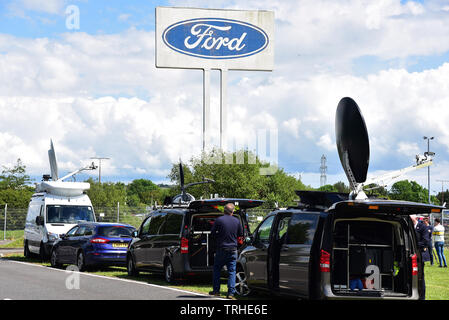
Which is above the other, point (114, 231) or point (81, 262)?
point (114, 231)

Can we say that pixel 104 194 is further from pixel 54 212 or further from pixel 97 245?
pixel 97 245

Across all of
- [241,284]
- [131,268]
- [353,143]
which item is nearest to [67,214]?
[131,268]

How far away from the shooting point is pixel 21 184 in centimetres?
7450

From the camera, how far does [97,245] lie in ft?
71.9

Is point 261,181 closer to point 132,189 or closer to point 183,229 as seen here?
point 183,229

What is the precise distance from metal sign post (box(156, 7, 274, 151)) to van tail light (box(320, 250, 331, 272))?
37999 mm

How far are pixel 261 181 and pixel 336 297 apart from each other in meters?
47.5

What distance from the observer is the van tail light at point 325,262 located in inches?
467

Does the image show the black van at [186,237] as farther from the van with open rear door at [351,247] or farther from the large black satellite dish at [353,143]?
the van with open rear door at [351,247]

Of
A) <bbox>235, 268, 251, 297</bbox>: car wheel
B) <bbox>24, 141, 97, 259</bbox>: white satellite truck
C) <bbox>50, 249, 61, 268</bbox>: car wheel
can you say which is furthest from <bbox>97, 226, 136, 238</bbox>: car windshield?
<bbox>235, 268, 251, 297</bbox>: car wheel

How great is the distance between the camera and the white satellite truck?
27.3m

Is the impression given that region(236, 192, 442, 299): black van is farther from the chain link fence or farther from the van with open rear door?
the chain link fence

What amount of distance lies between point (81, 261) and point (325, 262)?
12078 millimetres

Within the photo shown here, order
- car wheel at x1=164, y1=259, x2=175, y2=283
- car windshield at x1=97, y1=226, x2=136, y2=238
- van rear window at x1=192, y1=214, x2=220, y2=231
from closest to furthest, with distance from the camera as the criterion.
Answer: car wheel at x1=164, y1=259, x2=175, y2=283 < van rear window at x1=192, y1=214, x2=220, y2=231 < car windshield at x1=97, y1=226, x2=136, y2=238
